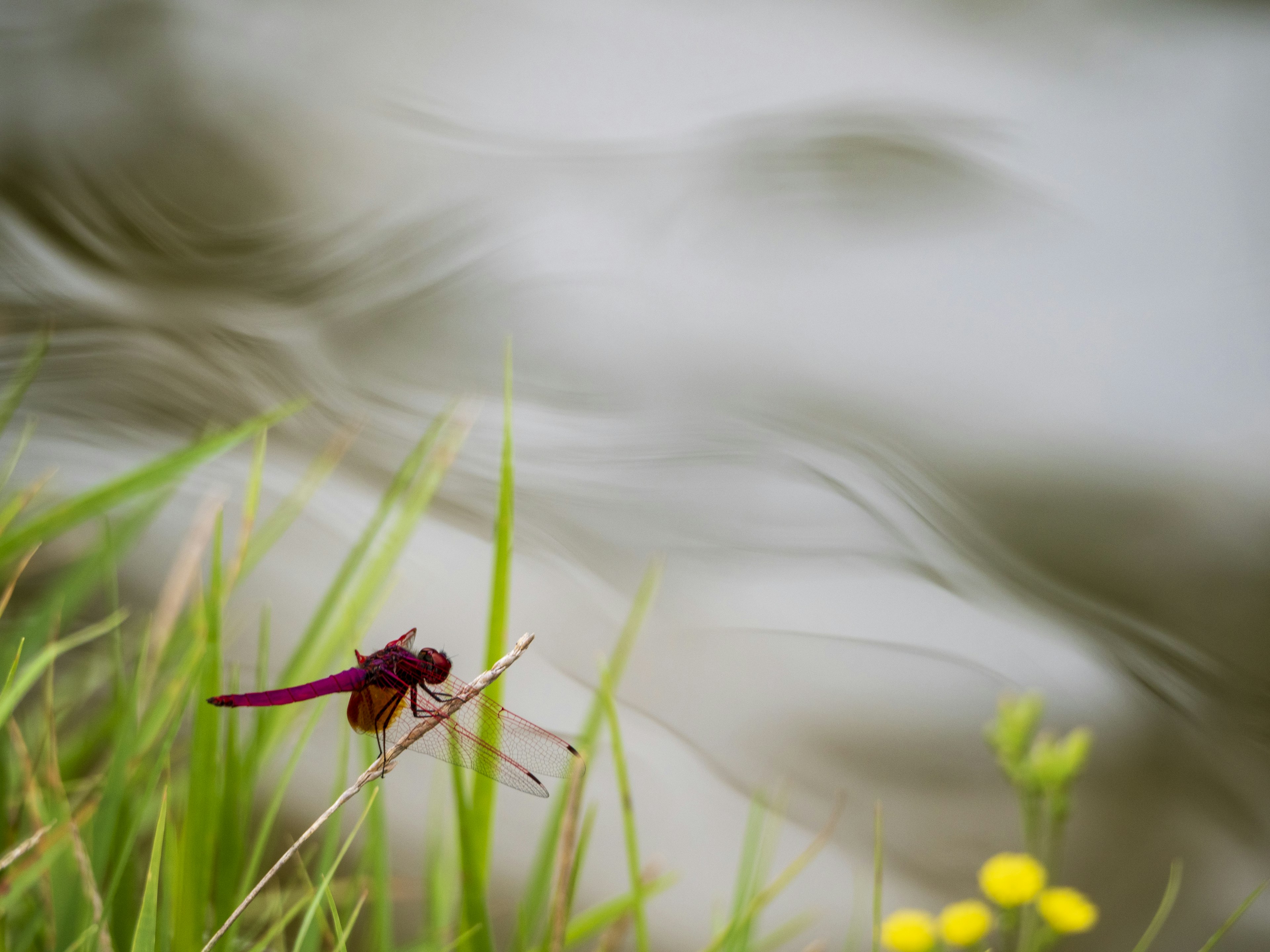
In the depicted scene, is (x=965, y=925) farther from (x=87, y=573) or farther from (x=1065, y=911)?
(x=87, y=573)

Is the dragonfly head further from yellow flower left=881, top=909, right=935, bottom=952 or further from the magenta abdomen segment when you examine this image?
yellow flower left=881, top=909, right=935, bottom=952

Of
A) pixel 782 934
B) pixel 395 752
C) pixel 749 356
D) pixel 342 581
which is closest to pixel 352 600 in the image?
pixel 342 581

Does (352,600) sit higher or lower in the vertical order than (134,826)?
higher

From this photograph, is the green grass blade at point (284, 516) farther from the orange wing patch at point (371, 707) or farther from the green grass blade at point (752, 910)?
the green grass blade at point (752, 910)

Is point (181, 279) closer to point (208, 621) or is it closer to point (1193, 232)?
point (208, 621)

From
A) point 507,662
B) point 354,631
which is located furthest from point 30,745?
point 507,662

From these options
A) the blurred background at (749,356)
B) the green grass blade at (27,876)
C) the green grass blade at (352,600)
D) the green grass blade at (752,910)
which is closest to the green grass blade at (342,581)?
the green grass blade at (352,600)

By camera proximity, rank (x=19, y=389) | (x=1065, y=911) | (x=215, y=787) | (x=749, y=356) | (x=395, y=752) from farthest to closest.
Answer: (x=749, y=356) < (x=1065, y=911) < (x=19, y=389) < (x=215, y=787) < (x=395, y=752)

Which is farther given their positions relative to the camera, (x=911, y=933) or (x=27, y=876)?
(x=911, y=933)
